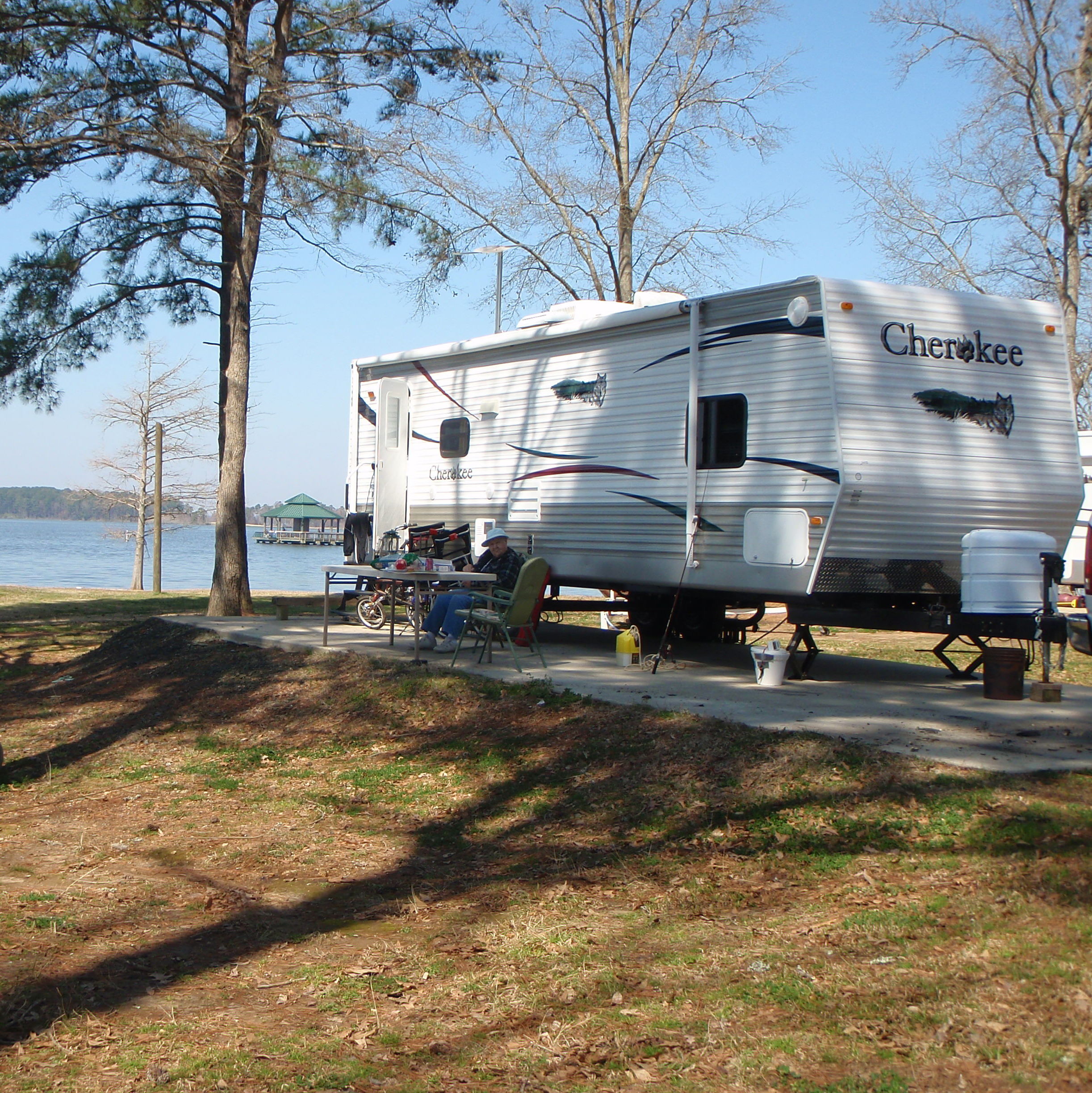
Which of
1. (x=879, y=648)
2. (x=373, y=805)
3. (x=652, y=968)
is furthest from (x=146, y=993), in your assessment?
Answer: (x=879, y=648)

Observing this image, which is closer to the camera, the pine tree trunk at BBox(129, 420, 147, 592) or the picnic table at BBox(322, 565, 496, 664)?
the picnic table at BBox(322, 565, 496, 664)

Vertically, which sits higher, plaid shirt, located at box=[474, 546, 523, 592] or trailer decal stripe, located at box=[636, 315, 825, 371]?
trailer decal stripe, located at box=[636, 315, 825, 371]

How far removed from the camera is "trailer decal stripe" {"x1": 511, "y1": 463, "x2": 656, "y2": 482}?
10680mm

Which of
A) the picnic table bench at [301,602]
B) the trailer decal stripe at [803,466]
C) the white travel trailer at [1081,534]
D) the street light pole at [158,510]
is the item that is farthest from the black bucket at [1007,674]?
the street light pole at [158,510]

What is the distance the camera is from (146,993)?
434 cm

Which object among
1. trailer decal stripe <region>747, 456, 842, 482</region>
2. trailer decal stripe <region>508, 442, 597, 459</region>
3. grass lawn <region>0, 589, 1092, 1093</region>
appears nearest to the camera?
grass lawn <region>0, 589, 1092, 1093</region>

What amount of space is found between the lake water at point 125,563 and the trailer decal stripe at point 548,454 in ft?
67.5

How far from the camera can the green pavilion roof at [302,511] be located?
6919cm

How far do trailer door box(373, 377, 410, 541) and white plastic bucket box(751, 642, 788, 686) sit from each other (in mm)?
5835

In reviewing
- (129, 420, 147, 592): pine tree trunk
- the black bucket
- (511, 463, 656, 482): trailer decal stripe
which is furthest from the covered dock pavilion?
→ the black bucket

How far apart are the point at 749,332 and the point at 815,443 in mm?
1233

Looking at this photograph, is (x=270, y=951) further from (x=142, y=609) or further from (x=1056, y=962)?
(x=142, y=609)

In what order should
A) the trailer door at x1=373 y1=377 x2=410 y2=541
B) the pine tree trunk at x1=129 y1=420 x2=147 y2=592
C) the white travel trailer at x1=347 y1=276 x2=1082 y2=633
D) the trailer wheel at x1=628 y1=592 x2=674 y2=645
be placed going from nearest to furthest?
the white travel trailer at x1=347 y1=276 x2=1082 y2=633, the trailer wheel at x1=628 y1=592 x2=674 y2=645, the trailer door at x1=373 y1=377 x2=410 y2=541, the pine tree trunk at x1=129 y1=420 x2=147 y2=592

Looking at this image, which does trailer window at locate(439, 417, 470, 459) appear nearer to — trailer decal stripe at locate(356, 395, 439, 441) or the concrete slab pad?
trailer decal stripe at locate(356, 395, 439, 441)
